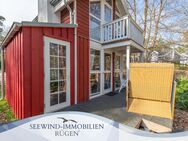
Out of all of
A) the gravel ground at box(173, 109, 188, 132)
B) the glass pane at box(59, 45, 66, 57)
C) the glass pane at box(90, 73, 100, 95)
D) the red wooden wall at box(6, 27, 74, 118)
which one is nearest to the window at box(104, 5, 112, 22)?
the glass pane at box(90, 73, 100, 95)

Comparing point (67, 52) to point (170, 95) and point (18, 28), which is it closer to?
point (18, 28)

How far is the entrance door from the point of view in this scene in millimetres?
4039

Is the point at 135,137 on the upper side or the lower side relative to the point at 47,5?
lower

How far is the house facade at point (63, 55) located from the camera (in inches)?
143

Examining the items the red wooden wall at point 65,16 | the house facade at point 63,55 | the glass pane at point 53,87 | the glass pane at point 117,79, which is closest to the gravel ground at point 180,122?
the house facade at point 63,55

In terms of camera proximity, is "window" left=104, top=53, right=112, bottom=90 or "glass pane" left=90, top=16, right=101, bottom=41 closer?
"glass pane" left=90, top=16, right=101, bottom=41

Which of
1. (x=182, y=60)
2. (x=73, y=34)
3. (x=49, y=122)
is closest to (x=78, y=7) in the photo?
(x=73, y=34)

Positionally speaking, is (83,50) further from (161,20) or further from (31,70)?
(161,20)

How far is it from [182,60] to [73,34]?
16161mm

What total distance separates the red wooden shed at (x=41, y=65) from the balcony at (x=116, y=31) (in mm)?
2147

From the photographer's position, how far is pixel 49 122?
1.38 m

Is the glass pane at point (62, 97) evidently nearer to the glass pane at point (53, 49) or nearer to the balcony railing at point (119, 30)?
the glass pane at point (53, 49)

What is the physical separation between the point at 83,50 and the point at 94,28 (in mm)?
1539

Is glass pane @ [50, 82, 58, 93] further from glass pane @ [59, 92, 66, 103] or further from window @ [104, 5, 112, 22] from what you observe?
window @ [104, 5, 112, 22]
